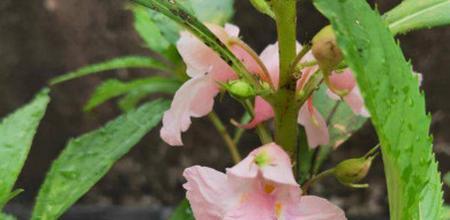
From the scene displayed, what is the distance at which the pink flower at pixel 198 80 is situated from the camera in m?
0.56

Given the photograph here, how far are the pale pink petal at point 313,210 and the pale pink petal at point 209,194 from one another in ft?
0.12

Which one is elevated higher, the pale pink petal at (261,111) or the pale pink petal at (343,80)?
the pale pink petal at (343,80)

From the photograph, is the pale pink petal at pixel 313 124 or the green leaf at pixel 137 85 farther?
the green leaf at pixel 137 85

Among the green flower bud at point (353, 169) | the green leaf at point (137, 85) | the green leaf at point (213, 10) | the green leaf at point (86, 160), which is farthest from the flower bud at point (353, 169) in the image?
the green leaf at point (137, 85)

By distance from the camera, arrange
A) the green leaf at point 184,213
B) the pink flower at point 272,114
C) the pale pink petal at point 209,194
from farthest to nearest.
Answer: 1. the green leaf at point 184,213
2. the pink flower at point 272,114
3. the pale pink petal at point 209,194

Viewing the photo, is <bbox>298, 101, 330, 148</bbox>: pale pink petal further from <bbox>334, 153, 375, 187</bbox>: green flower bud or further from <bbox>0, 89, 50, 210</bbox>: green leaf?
<bbox>0, 89, 50, 210</bbox>: green leaf

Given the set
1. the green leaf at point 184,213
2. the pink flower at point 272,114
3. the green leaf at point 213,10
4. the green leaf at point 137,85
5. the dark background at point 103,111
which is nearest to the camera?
the pink flower at point 272,114

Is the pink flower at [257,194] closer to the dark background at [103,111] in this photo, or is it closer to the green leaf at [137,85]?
the green leaf at [137,85]

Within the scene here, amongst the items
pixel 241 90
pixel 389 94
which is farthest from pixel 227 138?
pixel 389 94

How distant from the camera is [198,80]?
56 cm

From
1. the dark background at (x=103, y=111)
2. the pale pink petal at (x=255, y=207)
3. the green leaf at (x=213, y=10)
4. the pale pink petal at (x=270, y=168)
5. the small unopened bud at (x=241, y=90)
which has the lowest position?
the dark background at (x=103, y=111)

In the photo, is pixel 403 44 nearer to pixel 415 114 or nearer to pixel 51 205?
pixel 51 205

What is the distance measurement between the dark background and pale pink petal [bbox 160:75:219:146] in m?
1.05

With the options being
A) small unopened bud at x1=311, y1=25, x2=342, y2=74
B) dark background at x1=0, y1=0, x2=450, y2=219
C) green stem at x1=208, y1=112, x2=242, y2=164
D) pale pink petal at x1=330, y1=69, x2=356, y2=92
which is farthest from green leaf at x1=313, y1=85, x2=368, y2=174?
dark background at x1=0, y1=0, x2=450, y2=219
